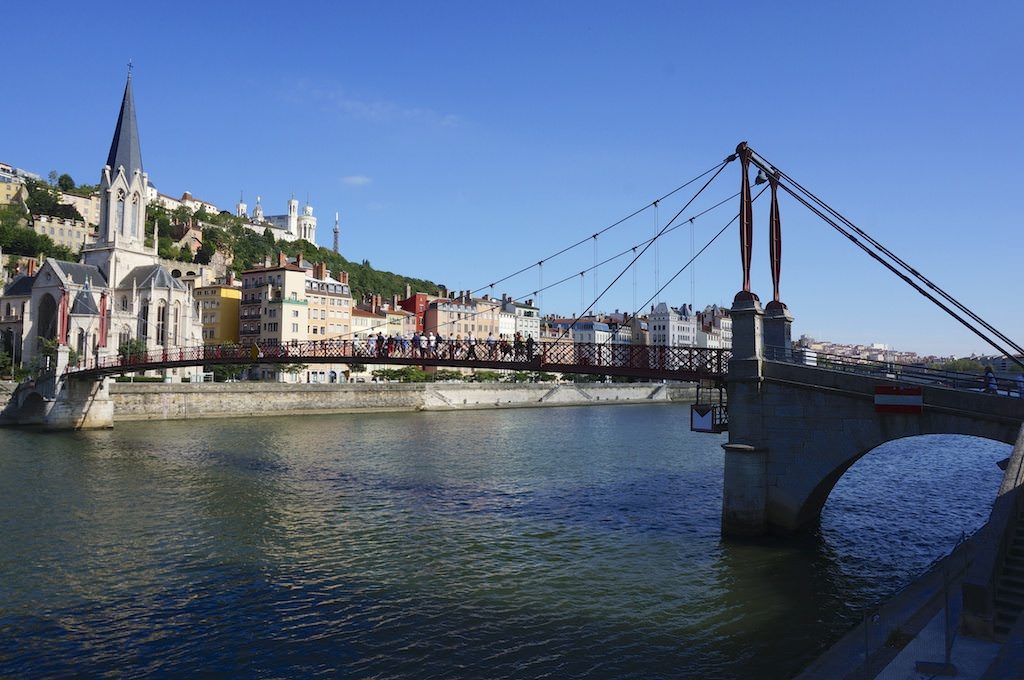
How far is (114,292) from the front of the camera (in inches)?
3292

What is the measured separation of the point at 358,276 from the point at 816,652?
14959 cm

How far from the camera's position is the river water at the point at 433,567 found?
13.8 m

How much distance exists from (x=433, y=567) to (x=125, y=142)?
83.4 meters

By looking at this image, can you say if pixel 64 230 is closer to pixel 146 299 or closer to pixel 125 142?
pixel 125 142

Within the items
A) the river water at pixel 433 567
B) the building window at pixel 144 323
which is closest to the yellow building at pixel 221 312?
the building window at pixel 144 323

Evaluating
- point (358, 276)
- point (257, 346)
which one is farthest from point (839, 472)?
point (358, 276)

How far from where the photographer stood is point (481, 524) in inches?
965

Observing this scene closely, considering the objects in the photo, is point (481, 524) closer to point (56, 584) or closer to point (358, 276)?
point (56, 584)

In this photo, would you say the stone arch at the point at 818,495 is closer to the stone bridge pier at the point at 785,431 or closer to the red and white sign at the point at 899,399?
the stone bridge pier at the point at 785,431

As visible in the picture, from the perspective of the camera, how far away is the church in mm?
75294

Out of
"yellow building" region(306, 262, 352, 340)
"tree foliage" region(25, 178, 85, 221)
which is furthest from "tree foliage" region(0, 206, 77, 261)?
"yellow building" region(306, 262, 352, 340)

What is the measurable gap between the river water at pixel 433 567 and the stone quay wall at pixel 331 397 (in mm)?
24190

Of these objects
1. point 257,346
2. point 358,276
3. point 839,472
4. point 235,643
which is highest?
point 358,276

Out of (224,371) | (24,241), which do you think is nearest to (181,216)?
(24,241)
